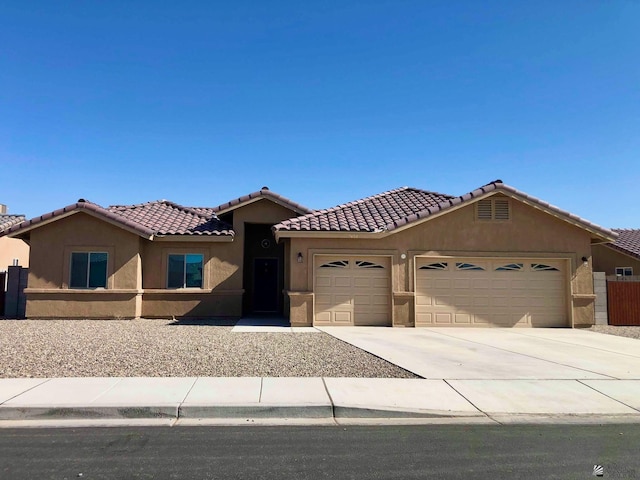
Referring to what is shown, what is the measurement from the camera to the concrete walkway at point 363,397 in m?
6.29

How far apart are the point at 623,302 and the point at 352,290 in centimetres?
1029

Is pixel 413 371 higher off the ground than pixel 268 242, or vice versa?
pixel 268 242

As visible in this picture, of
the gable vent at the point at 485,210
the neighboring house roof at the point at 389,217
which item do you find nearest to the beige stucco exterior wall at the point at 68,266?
the neighboring house roof at the point at 389,217

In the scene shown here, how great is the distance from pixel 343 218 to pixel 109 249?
834cm

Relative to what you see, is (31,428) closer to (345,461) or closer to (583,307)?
(345,461)

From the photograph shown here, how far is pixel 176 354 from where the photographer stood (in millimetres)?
10086

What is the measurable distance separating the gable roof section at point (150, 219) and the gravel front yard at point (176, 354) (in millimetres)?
3972

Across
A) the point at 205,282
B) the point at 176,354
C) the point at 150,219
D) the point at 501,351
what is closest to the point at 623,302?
the point at 501,351

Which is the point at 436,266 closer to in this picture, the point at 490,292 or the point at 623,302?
the point at 490,292

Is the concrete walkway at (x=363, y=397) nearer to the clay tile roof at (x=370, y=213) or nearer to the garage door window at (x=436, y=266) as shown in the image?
the garage door window at (x=436, y=266)

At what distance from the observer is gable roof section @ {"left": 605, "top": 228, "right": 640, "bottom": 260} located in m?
Answer: 27.0

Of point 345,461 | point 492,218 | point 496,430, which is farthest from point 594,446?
point 492,218

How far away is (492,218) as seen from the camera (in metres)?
16.3

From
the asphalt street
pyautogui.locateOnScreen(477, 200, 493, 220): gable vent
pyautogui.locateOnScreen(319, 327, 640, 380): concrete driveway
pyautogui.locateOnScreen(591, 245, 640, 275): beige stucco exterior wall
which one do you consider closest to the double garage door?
pyautogui.locateOnScreen(319, 327, 640, 380): concrete driveway
